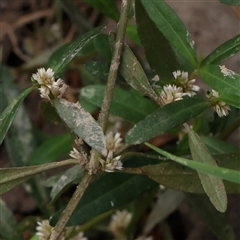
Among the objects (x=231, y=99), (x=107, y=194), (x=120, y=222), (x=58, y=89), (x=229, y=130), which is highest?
(x=58, y=89)

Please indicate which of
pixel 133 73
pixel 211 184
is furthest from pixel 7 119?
pixel 211 184

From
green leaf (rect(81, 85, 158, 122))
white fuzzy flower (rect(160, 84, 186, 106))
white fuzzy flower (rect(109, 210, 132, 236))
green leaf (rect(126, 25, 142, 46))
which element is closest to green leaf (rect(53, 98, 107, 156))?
white fuzzy flower (rect(160, 84, 186, 106))

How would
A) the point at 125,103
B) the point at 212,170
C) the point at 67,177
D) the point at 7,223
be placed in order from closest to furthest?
the point at 212,170, the point at 67,177, the point at 125,103, the point at 7,223

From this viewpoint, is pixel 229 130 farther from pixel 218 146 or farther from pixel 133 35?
pixel 133 35

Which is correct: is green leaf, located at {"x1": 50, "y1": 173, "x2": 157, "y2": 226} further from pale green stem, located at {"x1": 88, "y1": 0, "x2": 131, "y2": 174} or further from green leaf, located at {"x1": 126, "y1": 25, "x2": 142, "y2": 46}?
green leaf, located at {"x1": 126, "y1": 25, "x2": 142, "y2": 46}

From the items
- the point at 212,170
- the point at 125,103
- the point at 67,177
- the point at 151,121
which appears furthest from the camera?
the point at 125,103
